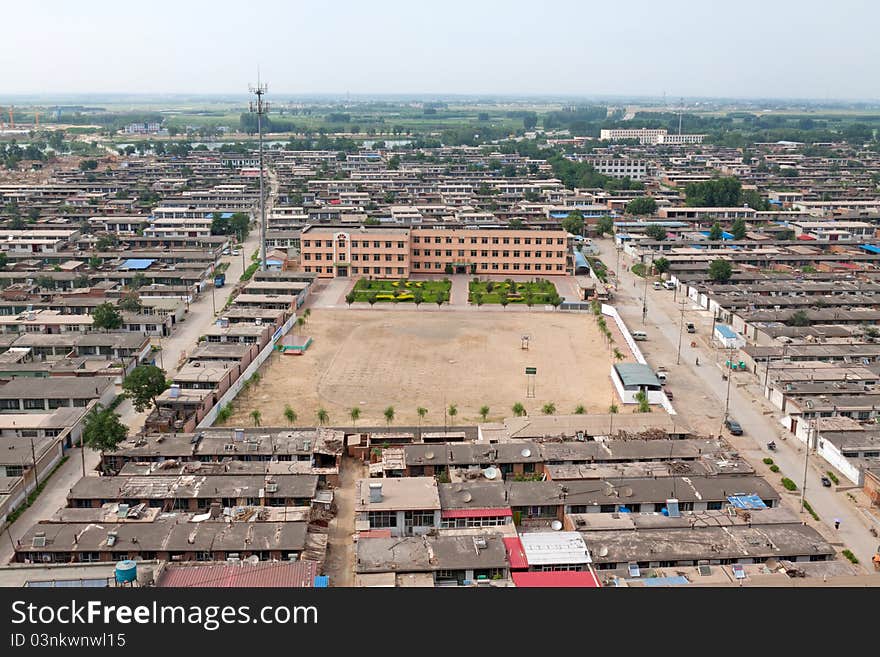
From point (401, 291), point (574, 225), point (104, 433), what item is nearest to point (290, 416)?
point (104, 433)

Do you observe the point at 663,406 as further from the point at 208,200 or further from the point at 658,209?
the point at 208,200

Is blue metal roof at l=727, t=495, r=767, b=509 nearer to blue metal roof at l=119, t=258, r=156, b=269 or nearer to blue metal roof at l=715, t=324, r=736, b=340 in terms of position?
blue metal roof at l=715, t=324, r=736, b=340

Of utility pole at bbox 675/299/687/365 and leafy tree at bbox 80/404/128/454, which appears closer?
leafy tree at bbox 80/404/128/454

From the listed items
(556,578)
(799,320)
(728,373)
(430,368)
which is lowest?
(430,368)

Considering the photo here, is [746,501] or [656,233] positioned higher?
[656,233]

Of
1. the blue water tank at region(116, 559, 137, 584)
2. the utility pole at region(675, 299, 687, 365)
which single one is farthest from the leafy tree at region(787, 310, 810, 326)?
the blue water tank at region(116, 559, 137, 584)

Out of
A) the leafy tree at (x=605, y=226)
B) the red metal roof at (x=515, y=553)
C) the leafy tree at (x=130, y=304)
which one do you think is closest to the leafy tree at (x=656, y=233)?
the leafy tree at (x=605, y=226)

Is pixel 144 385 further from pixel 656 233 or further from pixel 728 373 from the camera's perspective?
pixel 656 233
